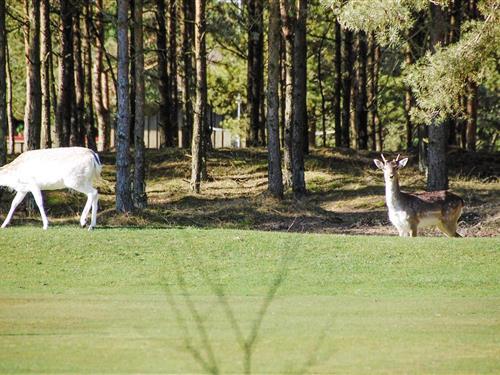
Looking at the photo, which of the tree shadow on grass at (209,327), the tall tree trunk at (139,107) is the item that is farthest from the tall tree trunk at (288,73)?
the tree shadow on grass at (209,327)

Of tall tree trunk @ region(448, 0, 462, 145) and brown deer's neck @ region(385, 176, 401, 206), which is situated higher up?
tall tree trunk @ region(448, 0, 462, 145)

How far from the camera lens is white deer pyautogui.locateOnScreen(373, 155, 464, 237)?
66.1 feet

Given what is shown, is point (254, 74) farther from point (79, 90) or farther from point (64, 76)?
point (64, 76)

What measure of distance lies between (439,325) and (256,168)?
25.5 metres

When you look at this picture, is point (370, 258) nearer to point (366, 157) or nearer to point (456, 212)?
point (456, 212)

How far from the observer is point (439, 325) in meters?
11.6

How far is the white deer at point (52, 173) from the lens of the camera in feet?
61.5

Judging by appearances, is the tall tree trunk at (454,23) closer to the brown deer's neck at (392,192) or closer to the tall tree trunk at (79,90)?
the brown deer's neck at (392,192)

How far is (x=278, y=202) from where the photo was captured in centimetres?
2750

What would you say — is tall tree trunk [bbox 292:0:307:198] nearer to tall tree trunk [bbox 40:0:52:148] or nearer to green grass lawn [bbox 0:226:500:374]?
tall tree trunk [bbox 40:0:52:148]

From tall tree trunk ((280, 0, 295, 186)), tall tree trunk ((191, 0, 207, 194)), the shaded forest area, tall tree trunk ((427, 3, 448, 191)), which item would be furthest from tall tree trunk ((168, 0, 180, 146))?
tall tree trunk ((427, 3, 448, 191))

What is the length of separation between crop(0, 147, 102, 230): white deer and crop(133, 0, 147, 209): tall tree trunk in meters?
7.02

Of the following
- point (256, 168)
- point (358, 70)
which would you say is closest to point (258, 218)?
point (256, 168)

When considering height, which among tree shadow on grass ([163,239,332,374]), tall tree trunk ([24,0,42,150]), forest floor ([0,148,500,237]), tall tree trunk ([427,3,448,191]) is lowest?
tree shadow on grass ([163,239,332,374])
